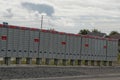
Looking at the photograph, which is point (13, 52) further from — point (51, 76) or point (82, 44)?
point (82, 44)

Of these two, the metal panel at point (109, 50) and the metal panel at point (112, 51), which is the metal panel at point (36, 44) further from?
the metal panel at point (112, 51)

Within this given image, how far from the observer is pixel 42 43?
115 feet

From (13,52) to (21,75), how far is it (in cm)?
833

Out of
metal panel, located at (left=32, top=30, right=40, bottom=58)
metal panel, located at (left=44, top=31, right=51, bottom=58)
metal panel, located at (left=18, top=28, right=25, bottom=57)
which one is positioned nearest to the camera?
metal panel, located at (left=18, top=28, right=25, bottom=57)

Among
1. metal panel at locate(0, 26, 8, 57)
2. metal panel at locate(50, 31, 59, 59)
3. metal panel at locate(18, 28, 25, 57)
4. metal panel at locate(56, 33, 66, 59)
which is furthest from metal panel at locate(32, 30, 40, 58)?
metal panel at locate(0, 26, 8, 57)

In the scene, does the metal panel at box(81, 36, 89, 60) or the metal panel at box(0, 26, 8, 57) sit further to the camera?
the metal panel at box(81, 36, 89, 60)

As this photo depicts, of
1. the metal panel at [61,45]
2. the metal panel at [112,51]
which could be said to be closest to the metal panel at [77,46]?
the metal panel at [61,45]

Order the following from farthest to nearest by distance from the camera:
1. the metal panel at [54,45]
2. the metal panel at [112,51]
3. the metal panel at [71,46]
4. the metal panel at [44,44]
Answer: the metal panel at [112,51] < the metal panel at [71,46] < the metal panel at [54,45] < the metal panel at [44,44]

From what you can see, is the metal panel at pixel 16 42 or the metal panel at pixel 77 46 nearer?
the metal panel at pixel 16 42

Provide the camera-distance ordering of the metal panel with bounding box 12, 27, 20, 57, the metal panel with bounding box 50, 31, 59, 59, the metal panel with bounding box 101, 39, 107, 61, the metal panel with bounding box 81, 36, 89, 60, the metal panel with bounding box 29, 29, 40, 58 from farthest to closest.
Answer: the metal panel with bounding box 101, 39, 107, 61 → the metal panel with bounding box 81, 36, 89, 60 → the metal panel with bounding box 50, 31, 59, 59 → the metal panel with bounding box 29, 29, 40, 58 → the metal panel with bounding box 12, 27, 20, 57

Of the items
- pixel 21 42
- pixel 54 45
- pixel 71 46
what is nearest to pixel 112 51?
pixel 71 46

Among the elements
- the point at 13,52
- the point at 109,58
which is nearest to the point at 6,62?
the point at 13,52

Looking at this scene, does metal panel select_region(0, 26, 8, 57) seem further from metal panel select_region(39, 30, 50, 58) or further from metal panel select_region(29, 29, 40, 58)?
metal panel select_region(39, 30, 50, 58)

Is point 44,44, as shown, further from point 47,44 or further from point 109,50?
point 109,50
